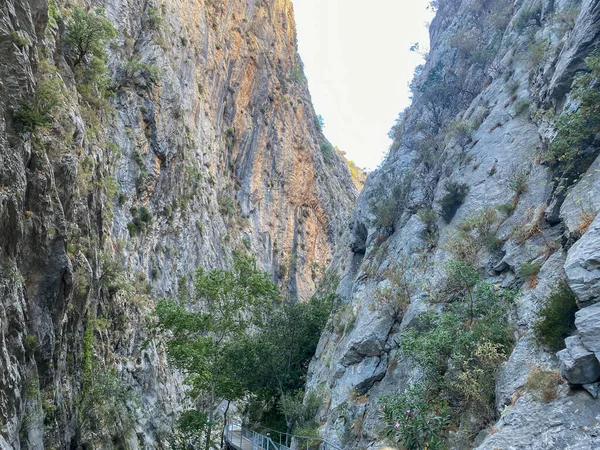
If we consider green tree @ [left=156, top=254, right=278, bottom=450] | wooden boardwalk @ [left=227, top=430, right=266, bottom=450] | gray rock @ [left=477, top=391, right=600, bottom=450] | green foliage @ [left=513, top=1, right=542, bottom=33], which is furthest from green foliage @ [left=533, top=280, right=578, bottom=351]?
green foliage @ [left=513, top=1, right=542, bottom=33]

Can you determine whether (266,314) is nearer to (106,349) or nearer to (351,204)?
(106,349)

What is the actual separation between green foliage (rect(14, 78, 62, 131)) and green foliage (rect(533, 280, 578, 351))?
34.4 ft

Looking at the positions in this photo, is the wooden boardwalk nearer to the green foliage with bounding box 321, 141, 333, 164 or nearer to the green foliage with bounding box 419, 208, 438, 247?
the green foliage with bounding box 419, 208, 438, 247

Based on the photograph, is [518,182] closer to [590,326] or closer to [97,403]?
[590,326]

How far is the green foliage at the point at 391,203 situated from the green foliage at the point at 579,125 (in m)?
10.2

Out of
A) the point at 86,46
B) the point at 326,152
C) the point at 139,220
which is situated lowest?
the point at 139,220

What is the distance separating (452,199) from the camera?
1791cm

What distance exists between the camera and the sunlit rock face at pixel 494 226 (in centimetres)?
795

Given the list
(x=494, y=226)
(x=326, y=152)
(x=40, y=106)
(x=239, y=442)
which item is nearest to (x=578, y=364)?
(x=494, y=226)

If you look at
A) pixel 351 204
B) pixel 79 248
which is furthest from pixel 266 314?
pixel 351 204

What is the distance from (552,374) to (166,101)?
2412cm

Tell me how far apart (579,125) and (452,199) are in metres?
6.89

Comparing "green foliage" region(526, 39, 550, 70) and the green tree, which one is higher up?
"green foliage" region(526, 39, 550, 70)

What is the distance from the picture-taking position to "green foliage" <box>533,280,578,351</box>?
8.52m
